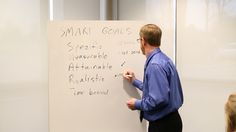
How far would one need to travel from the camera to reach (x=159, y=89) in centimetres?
234

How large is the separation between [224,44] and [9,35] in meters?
2.17

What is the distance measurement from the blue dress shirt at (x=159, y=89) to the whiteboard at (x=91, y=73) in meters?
0.37

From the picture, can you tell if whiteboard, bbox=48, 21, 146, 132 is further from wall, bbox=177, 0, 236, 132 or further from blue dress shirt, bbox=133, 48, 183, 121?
wall, bbox=177, 0, 236, 132

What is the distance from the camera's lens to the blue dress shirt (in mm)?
2348

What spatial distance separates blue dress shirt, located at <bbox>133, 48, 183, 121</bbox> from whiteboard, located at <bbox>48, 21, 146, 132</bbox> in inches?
14.7

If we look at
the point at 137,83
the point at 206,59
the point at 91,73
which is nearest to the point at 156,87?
the point at 137,83

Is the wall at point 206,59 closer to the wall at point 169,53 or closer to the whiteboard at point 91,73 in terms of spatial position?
the wall at point 169,53

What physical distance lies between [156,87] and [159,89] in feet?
0.08

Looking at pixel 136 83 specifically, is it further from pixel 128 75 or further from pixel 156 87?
pixel 156 87

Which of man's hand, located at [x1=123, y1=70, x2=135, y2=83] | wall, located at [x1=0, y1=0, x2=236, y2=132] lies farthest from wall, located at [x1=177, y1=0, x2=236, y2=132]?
man's hand, located at [x1=123, y1=70, x2=135, y2=83]

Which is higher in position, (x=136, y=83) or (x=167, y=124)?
(x=136, y=83)

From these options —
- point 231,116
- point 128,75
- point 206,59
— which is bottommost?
point 231,116

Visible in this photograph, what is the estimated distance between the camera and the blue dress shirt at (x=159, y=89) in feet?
7.70

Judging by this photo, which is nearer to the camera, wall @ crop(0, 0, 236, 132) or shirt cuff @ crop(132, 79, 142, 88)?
shirt cuff @ crop(132, 79, 142, 88)
